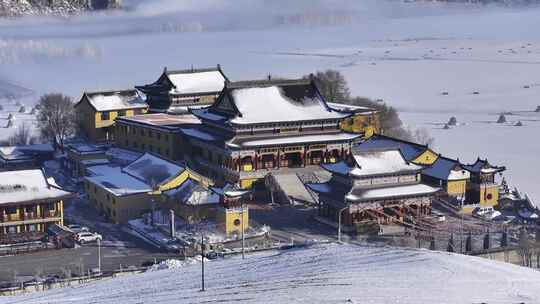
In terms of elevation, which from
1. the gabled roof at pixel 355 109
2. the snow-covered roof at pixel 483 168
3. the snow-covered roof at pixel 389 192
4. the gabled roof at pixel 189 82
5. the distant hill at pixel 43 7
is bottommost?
the snow-covered roof at pixel 389 192

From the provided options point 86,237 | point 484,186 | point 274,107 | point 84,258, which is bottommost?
point 84,258

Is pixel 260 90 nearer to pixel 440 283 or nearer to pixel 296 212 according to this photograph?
pixel 296 212

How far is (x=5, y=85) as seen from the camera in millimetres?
87250

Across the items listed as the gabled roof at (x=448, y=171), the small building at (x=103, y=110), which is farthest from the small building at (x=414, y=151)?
the small building at (x=103, y=110)

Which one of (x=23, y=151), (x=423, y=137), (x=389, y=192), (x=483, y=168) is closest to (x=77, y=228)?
(x=389, y=192)

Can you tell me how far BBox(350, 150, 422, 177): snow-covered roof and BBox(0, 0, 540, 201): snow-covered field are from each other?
274 inches

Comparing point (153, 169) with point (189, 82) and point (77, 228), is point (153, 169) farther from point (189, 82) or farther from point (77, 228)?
point (189, 82)

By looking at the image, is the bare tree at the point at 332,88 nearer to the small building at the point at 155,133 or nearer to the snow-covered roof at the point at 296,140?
the small building at the point at 155,133

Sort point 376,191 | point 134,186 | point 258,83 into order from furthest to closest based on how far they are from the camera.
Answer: point 258,83, point 134,186, point 376,191

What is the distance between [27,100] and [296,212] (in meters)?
36.9

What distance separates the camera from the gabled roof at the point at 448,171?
46562 millimetres

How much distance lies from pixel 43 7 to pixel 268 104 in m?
129

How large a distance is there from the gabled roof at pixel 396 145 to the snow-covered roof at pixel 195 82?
31.7 feet

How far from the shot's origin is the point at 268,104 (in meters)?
51.0
